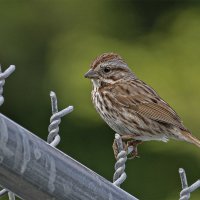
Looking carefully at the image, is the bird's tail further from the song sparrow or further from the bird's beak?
the bird's beak

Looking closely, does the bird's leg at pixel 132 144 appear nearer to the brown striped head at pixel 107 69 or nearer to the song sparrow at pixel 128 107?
the song sparrow at pixel 128 107

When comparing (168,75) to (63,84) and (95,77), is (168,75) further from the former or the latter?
(95,77)

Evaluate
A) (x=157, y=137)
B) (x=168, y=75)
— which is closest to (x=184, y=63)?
(x=168, y=75)

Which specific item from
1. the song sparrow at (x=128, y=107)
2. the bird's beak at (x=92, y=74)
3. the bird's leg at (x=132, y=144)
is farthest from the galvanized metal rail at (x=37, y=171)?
the bird's beak at (x=92, y=74)

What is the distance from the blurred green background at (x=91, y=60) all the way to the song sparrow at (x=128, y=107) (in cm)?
181

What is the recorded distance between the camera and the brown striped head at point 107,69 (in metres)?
4.14

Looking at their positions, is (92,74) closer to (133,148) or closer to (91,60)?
(133,148)

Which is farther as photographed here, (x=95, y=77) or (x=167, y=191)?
(x=167, y=191)

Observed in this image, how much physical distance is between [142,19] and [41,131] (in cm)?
112

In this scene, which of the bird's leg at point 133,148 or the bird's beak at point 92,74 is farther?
the bird's beak at point 92,74

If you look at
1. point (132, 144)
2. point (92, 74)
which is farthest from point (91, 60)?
point (132, 144)

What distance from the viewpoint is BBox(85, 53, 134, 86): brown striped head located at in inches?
163

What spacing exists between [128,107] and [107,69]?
0.61ft

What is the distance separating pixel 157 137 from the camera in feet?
13.6
